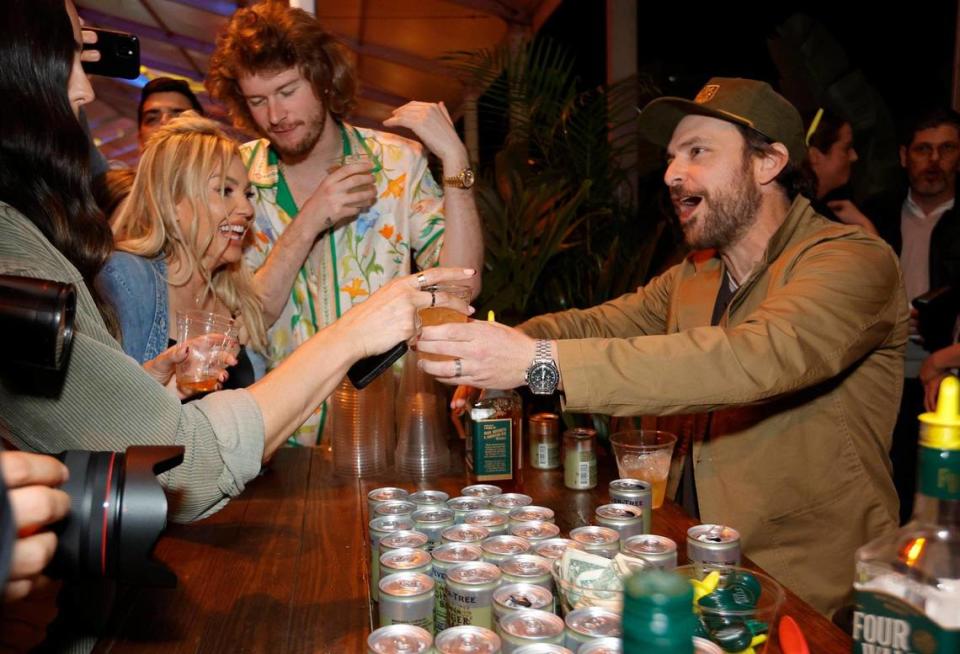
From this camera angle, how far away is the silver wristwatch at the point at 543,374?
1555 millimetres

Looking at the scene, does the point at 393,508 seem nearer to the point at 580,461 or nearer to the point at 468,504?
the point at 468,504

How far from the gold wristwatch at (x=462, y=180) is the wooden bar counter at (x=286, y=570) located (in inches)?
35.7

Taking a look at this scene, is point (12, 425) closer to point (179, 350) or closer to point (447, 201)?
point (179, 350)

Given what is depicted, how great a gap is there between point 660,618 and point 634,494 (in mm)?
906

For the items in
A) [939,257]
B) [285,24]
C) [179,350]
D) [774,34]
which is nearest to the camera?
[179,350]

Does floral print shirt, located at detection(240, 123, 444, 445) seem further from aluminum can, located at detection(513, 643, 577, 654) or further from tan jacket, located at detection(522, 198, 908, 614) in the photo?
aluminum can, located at detection(513, 643, 577, 654)

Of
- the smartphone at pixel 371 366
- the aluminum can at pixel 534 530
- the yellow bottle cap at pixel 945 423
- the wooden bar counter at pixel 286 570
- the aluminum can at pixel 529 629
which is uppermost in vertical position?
the smartphone at pixel 371 366

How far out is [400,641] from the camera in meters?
0.89

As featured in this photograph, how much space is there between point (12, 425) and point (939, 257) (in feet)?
11.9

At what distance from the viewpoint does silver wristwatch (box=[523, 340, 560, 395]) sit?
61.2 inches

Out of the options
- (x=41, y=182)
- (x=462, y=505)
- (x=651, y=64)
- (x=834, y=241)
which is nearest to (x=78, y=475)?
(x=41, y=182)

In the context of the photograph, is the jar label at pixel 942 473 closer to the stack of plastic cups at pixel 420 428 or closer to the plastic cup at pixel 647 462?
the plastic cup at pixel 647 462

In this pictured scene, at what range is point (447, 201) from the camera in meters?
2.47

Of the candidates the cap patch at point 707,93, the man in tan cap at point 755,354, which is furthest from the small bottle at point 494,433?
the cap patch at point 707,93
